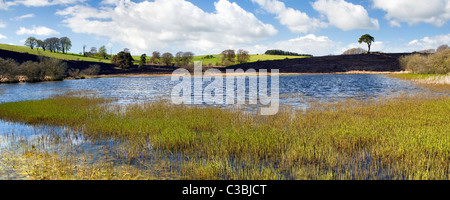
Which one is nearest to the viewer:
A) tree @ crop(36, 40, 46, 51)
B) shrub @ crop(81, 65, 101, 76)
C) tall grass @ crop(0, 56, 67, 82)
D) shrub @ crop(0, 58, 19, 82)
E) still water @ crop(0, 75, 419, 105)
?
still water @ crop(0, 75, 419, 105)

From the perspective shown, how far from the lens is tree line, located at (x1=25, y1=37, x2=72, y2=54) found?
16050 centimetres

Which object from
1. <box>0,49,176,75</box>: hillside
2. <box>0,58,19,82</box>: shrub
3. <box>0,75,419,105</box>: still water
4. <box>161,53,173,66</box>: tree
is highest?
<box>161,53,173,66</box>: tree

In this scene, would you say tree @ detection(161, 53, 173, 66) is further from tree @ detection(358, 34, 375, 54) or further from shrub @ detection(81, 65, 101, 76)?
tree @ detection(358, 34, 375, 54)

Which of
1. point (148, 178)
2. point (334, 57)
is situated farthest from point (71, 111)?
point (334, 57)

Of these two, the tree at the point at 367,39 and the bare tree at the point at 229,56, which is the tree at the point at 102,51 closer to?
the bare tree at the point at 229,56

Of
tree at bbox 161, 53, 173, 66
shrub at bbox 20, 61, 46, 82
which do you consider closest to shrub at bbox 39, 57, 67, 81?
shrub at bbox 20, 61, 46, 82

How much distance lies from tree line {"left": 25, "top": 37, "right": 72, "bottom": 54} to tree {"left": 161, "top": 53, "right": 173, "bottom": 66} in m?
64.0

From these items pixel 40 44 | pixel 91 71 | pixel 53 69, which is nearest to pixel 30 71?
pixel 53 69

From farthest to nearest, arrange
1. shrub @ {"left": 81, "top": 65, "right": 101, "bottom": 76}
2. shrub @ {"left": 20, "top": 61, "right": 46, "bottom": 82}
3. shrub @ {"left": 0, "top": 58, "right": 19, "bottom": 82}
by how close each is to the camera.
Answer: shrub @ {"left": 81, "top": 65, "right": 101, "bottom": 76} < shrub @ {"left": 20, "top": 61, "right": 46, "bottom": 82} < shrub @ {"left": 0, "top": 58, "right": 19, "bottom": 82}

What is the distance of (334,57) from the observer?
152 m

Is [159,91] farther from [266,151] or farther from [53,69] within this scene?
[53,69]

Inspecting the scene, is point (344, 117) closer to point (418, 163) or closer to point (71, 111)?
point (418, 163)

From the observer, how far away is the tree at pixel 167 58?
167m

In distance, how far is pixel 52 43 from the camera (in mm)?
166250
